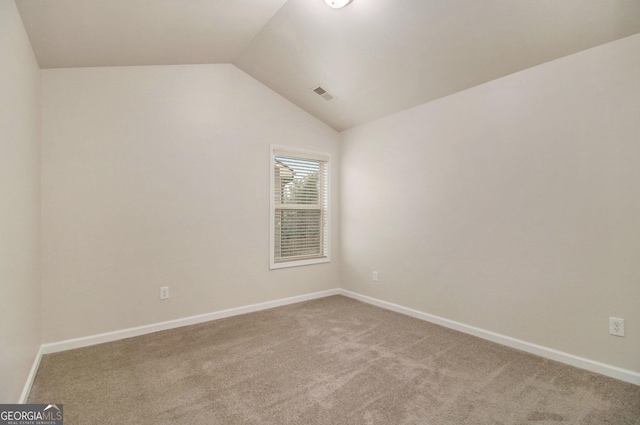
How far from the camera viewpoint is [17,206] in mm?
1837

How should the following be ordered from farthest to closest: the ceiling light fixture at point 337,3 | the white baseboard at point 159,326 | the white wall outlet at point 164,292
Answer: the white wall outlet at point 164,292 → the white baseboard at point 159,326 → the ceiling light fixture at point 337,3

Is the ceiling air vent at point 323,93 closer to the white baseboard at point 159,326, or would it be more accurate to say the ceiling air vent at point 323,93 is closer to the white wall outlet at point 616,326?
the white baseboard at point 159,326

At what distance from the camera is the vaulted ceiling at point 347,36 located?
2033 mm

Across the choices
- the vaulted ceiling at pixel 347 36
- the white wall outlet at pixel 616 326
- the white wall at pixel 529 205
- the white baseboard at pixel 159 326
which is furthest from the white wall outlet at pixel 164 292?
the white wall outlet at pixel 616 326

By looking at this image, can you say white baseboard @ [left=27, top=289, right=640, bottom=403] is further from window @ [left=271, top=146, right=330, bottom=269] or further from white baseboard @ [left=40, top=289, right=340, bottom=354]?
window @ [left=271, top=146, right=330, bottom=269]

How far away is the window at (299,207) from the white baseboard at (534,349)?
132cm

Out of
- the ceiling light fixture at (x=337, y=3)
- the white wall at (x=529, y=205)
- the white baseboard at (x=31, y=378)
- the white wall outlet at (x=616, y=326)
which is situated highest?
the ceiling light fixture at (x=337, y=3)

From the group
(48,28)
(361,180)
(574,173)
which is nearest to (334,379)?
(574,173)

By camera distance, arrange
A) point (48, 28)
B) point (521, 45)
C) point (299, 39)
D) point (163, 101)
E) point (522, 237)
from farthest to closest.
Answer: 1. point (163, 101)
2. point (299, 39)
3. point (522, 237)
4. point (521, 45)
5. point (48, 28)

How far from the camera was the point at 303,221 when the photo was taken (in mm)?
4195

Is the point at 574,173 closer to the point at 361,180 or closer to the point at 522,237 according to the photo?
the point at 522,237

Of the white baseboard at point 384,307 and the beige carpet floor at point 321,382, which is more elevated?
the white baseboard at point 384,307

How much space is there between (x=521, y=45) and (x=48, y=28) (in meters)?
3.34

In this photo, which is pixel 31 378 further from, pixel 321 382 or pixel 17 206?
pixel 321 382
